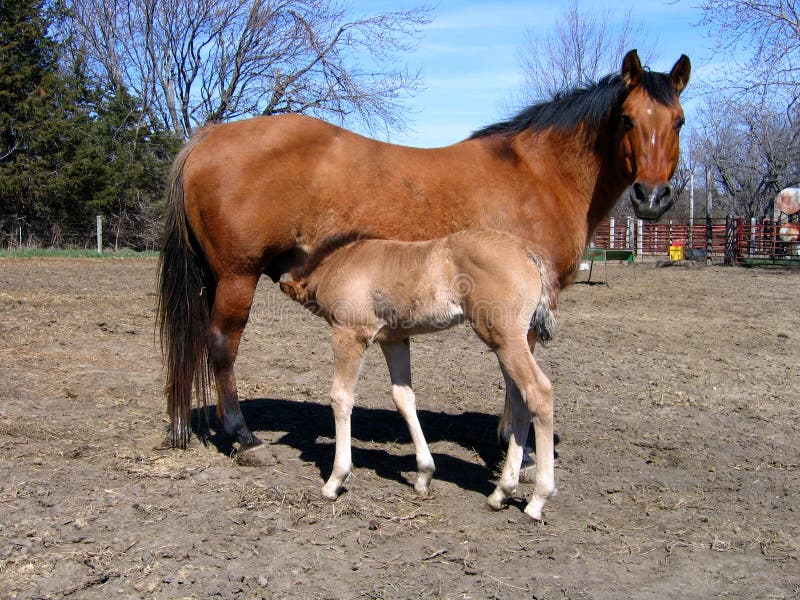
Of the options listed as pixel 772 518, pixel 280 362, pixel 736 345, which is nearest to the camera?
pixel 772 518

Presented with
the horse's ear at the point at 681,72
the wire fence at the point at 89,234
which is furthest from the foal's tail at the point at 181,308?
the wire fence at the point at 89,234

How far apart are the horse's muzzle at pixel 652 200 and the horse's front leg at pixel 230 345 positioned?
256 centimetres

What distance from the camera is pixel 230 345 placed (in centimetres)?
491

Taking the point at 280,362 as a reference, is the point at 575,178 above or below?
above

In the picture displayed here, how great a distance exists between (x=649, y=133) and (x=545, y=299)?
147 centimetres

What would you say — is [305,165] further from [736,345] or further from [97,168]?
[97,168]

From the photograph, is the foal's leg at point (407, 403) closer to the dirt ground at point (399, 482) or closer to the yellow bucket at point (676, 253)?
the dirt ground at point (399, 482)

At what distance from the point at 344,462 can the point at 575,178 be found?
2.53 metres

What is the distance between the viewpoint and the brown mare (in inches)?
188

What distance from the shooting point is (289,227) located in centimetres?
484

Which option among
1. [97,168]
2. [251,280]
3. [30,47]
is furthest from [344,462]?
[30,47]

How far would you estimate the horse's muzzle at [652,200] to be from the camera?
447 cm

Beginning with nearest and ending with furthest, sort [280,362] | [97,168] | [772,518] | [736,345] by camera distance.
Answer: [772,518] → [280,362] → [736,345] → [97,168]

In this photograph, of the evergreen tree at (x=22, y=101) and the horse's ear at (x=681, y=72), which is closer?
the horse's ear at (x=681, y=72)
